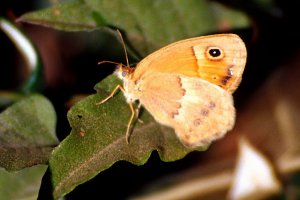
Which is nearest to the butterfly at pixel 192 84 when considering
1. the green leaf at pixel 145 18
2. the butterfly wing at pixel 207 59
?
the butterfly wing at pixel 207 59

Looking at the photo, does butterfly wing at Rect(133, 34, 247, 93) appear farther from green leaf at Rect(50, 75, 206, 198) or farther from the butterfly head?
green leaf at Rect(50, 75, 206, 198)

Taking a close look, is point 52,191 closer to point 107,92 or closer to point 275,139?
point 107,92

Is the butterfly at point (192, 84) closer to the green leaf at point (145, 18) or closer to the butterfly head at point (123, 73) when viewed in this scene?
the butterfly head at point (123, 73)

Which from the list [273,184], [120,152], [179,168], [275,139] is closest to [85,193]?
[179,168]

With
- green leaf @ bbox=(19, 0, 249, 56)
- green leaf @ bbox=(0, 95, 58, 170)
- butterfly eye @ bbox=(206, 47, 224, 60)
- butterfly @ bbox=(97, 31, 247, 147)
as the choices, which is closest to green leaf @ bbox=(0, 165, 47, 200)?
green leaf @ bbox=(0, 95, 58, 170)

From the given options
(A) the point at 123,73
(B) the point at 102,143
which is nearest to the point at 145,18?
(A) the point at 123,73

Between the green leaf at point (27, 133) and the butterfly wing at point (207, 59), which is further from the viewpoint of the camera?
the butterfly wing at point (207, 59)
